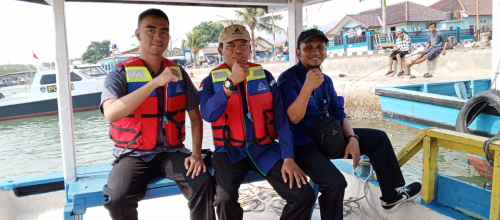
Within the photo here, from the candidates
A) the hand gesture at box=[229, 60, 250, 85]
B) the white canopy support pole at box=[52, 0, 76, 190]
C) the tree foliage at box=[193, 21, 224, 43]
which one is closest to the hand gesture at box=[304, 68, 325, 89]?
the hand gesture at box=[229, 60, 250, 85]

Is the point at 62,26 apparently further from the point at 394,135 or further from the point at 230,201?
the point at 394,135

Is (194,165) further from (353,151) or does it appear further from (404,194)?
(404,194)

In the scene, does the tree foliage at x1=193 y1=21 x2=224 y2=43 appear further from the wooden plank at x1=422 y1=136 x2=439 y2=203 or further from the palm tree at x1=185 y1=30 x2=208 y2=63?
the wooden plank at x1=422 y1=136 x2=439 y2=203

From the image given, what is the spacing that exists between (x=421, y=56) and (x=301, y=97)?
13.2 meters

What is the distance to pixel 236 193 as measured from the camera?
209 centimetres

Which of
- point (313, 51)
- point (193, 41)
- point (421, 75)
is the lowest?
point (421, 75)

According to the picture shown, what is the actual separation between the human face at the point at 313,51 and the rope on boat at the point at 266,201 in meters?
0.96

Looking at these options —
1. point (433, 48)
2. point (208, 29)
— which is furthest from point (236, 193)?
point (208, 29)

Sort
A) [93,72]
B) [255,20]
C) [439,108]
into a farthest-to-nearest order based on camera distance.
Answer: [255,20], [93,72], [439,108]

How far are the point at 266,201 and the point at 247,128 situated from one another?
1.12 metres

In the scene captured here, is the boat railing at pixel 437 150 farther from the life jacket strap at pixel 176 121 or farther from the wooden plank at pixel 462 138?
the life jacket strap at pixel 176 121

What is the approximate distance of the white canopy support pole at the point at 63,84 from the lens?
2.42m

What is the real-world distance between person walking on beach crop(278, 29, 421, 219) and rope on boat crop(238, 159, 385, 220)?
0.33 meters

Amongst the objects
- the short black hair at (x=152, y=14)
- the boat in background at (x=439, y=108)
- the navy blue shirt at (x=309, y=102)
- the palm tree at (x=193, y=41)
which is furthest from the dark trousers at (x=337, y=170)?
the palm tree at (x=193, y=41)
